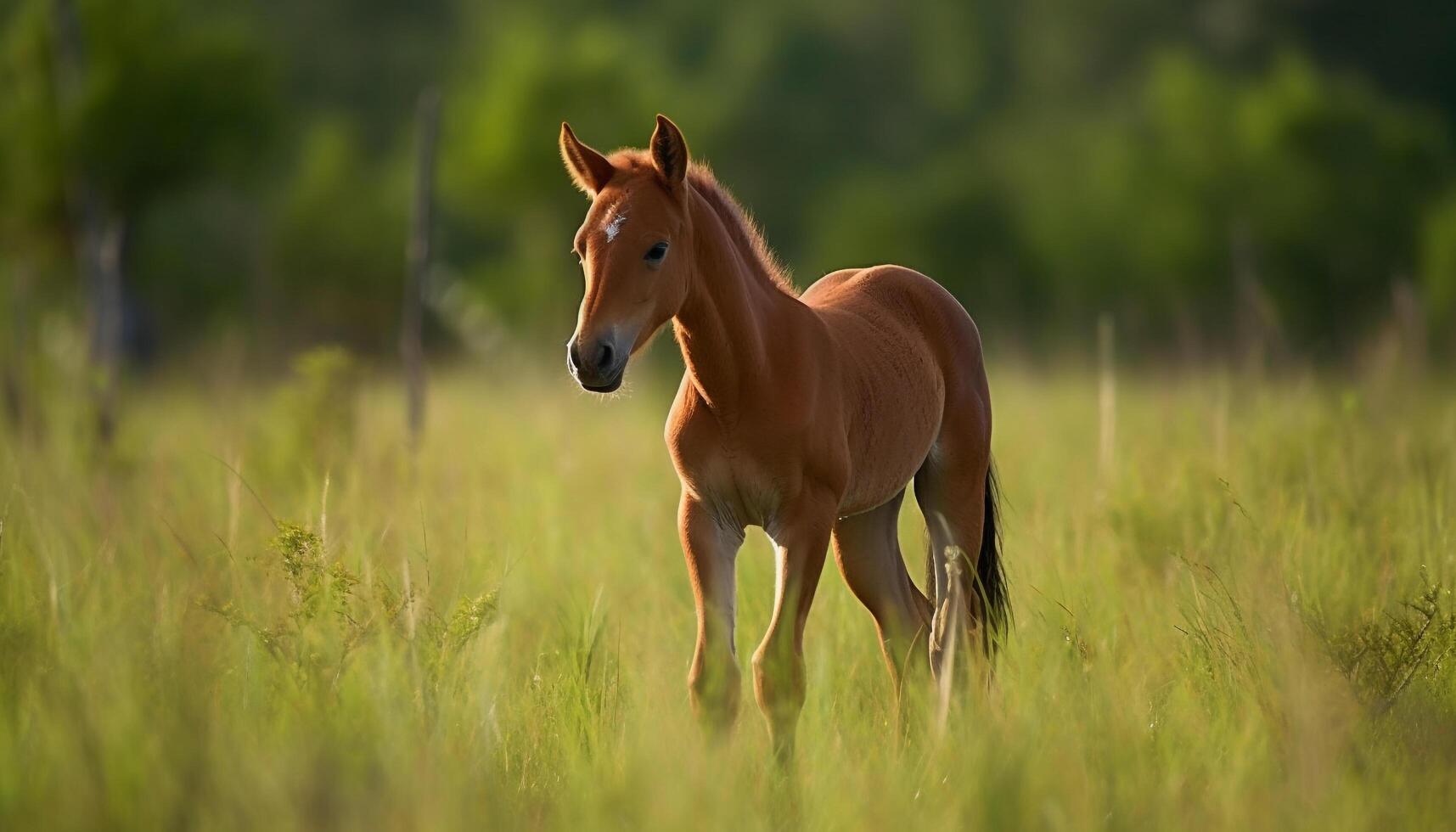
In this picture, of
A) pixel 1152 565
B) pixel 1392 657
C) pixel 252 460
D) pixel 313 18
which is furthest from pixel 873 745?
pixel 313 18

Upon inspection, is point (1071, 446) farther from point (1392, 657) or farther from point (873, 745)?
point (873, 745)

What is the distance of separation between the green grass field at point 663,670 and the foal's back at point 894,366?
2.34ft

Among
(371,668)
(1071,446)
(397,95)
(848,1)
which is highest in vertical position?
(848,1)

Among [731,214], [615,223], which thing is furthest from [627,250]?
[731,214]

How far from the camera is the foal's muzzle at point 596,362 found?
3.60 metres

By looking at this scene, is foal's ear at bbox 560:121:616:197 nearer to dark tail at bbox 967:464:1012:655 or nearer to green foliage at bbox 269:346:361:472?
dark tail at bbox 967:464:1012:655

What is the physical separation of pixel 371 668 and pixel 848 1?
2063 inches

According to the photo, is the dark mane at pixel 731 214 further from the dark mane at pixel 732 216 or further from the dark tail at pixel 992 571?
the dark tail at pixel 992 571

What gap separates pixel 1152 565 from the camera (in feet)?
19.4

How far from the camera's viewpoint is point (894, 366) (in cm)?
474

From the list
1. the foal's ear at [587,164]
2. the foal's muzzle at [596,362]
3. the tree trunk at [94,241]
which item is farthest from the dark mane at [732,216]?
the tree trunk at [94,241]

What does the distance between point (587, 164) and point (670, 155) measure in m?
0.26

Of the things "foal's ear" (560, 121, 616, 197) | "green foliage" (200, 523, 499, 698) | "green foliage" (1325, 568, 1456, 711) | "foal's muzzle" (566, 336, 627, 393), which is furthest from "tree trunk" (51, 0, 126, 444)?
"green foliage" (1325, 568, 1456, 711)

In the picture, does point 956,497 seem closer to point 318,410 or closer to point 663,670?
point 663,670
